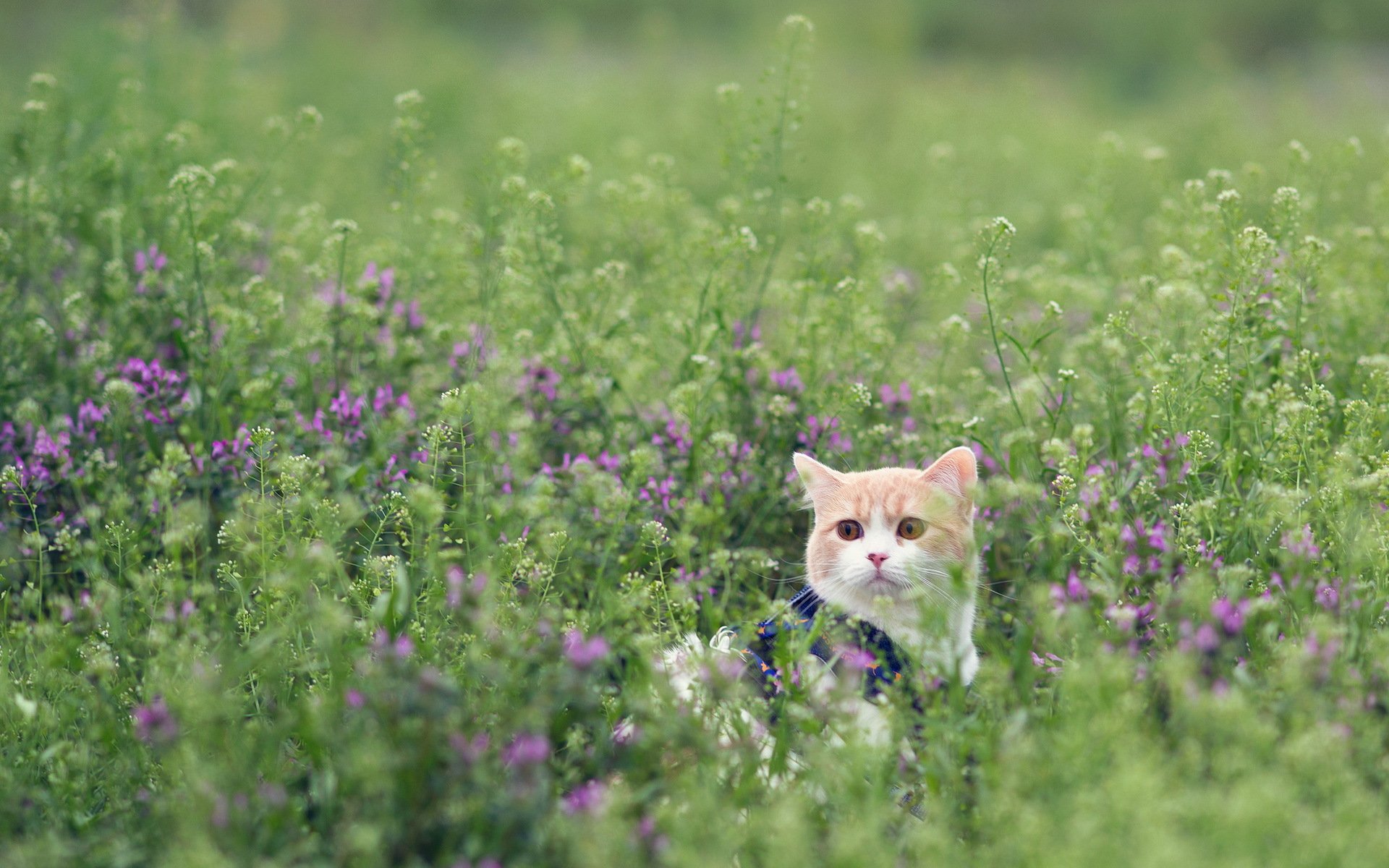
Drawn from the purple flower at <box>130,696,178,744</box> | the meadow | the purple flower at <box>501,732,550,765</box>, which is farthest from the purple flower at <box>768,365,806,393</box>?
the purple flower at <box>130,696,178,744</box>

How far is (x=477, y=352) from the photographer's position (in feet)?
12.5

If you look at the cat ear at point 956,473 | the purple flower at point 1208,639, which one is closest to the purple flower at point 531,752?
the purple flower at point 1208,639

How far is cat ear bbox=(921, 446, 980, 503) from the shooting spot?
3.04m

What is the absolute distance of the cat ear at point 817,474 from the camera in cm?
323

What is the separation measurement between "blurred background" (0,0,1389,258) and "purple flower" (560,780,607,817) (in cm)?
264

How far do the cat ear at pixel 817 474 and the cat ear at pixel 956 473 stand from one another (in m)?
0.28

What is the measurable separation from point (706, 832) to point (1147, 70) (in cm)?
1518

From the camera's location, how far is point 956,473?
10.2ft

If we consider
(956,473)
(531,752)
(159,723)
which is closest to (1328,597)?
(956,473)

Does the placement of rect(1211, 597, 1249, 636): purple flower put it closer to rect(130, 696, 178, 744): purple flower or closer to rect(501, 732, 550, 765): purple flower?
rect(501, 732, 550, 765): purple flower

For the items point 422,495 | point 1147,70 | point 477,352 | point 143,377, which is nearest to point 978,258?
point 477,352

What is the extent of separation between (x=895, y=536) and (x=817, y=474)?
0.31m

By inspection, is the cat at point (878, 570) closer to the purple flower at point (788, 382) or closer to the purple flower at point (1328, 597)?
the purple flower at point (788, 382)

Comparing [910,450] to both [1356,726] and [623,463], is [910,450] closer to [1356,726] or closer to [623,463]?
→ [623,463]
